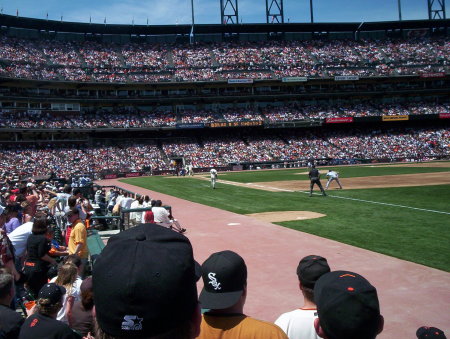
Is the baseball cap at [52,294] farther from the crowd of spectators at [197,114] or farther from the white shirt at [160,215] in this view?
the crowd of spectators at [197,114]

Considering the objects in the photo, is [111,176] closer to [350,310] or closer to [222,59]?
[222,59]

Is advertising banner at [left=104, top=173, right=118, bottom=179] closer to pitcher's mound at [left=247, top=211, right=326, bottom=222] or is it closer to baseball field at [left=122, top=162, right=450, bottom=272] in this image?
baseball field at [left=122, top=162, right=450, bottom=272]

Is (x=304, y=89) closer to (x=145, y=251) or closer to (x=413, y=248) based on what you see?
(x=413, y=248)

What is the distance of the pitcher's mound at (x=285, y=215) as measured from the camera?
17.5 m

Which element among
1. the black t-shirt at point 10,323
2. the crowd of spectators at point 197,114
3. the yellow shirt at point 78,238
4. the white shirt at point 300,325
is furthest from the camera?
the crowd of spectators at point 197,114

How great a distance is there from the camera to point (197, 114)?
69625mm

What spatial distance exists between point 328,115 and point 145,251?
71.8 meters

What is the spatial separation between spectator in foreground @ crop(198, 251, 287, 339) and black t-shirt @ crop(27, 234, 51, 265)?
16.4ft

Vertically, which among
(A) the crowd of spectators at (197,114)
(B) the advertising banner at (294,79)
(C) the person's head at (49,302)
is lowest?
(C) the person's head at (49,302)

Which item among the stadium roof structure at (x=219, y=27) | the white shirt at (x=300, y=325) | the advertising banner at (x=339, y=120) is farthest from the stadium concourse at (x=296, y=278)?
the stadium roof structure at (x=219, y=27)

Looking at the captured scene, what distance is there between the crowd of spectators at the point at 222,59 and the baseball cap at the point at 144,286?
67.0m

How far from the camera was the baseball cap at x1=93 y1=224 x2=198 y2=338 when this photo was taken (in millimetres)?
1690

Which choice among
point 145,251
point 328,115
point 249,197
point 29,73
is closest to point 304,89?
point 328,115

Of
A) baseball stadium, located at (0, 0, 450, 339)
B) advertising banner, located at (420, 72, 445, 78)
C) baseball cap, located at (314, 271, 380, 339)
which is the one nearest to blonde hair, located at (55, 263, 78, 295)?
baseball cap, located at (314, 271, 380, 339)
